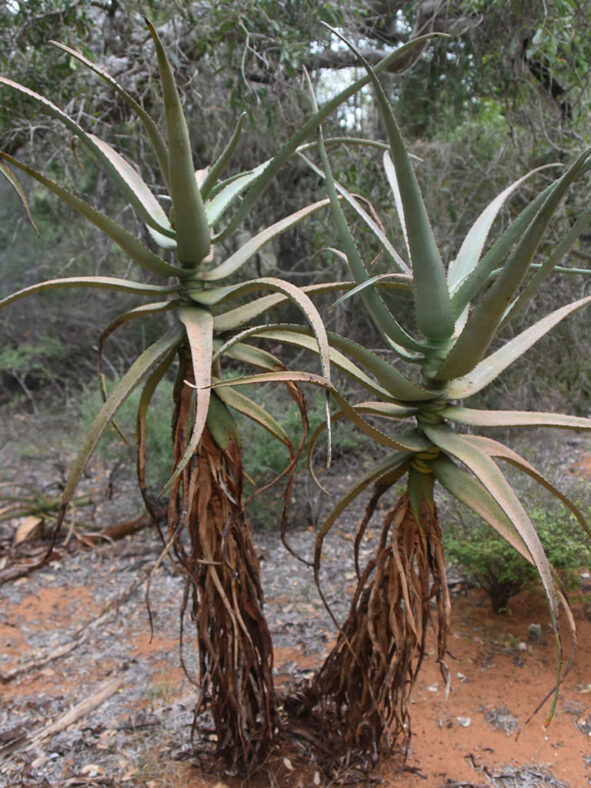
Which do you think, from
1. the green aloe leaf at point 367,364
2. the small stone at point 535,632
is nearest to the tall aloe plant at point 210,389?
the green aloe leaf at point 367,364

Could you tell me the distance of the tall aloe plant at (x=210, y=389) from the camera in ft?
5.32

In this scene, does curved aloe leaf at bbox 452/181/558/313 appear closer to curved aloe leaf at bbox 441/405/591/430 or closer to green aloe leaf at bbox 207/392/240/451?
curved aloe leaf at bbox 441/405/591/430

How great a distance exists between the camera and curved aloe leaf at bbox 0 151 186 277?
151 cm

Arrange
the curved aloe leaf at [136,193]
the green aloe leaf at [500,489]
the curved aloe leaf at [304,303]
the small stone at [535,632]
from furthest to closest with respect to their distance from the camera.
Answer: the small stone at [535,632] → the curved aloe leaf at [136,193] → the green aloe leaf at [500,489] → the curved aloe leaf at [304,303]

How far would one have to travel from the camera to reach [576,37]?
3.95 metres

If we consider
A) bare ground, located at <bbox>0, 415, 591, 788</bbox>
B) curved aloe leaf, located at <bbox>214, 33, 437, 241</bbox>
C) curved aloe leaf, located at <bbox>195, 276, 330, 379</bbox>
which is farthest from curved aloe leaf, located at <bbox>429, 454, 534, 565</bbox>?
bare ground, located at <bbox>0, 415, 591, 788</bbox>

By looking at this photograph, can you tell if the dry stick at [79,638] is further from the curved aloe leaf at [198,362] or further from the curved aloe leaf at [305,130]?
the curved aloe leaf at [305,130]

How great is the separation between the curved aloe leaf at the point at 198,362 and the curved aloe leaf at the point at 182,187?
161 millimetres

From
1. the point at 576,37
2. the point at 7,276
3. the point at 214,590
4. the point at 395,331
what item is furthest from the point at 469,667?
the point at 7,276

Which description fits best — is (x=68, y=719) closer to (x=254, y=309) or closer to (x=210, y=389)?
(x=210, y=389)

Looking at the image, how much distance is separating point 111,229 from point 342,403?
728 mm

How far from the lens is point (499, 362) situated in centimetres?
167

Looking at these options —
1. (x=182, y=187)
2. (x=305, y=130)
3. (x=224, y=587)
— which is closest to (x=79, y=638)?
(x=224, y=587)

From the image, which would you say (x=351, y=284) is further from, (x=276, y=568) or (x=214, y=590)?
(x=276, y=568)
